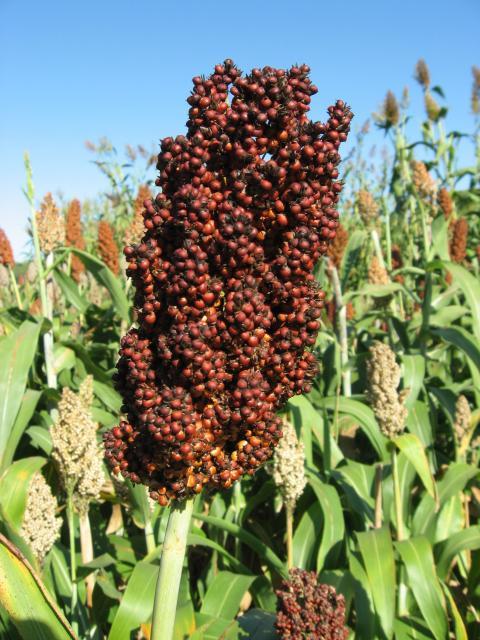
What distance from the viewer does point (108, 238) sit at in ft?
19.0

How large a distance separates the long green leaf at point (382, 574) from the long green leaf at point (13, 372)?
6.90 ft

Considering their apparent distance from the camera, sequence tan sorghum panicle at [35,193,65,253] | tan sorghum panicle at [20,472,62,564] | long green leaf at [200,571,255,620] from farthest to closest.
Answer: tan sorghum panicle at [35,193,65,253]
long green leaf at [200,571,255,620]
tan sorghum panicle at [20,472,62,564]

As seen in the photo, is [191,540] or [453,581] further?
[453,581]

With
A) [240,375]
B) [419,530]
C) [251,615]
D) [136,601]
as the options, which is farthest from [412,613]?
[240,375]

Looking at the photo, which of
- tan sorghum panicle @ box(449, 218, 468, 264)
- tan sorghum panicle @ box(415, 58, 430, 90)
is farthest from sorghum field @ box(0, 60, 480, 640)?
tan sorghum panicle @ box(415, 58, 430, 90)

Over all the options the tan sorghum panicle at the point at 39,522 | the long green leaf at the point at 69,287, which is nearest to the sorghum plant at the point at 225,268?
the tan sorghum panicle at the point at 39,522

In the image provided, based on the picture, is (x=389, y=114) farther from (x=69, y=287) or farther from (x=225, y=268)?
(x=225, y=268)

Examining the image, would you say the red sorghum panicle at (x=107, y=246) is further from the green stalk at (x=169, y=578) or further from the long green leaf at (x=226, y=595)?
Result: the green stalk at (x=169, y=578)

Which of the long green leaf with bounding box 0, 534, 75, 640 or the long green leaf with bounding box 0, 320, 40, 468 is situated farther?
the long green leaf with bounding box 0, 320, 40, 468

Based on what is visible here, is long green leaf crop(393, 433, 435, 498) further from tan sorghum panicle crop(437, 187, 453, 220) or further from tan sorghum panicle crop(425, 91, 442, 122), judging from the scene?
tan sorghum panicle crop(425, 91, 442, 122)

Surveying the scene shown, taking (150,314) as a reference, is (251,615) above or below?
below

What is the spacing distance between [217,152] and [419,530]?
3.09m

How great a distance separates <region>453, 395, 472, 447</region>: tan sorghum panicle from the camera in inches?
138

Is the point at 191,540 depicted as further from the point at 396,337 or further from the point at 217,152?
the point at 396,337
